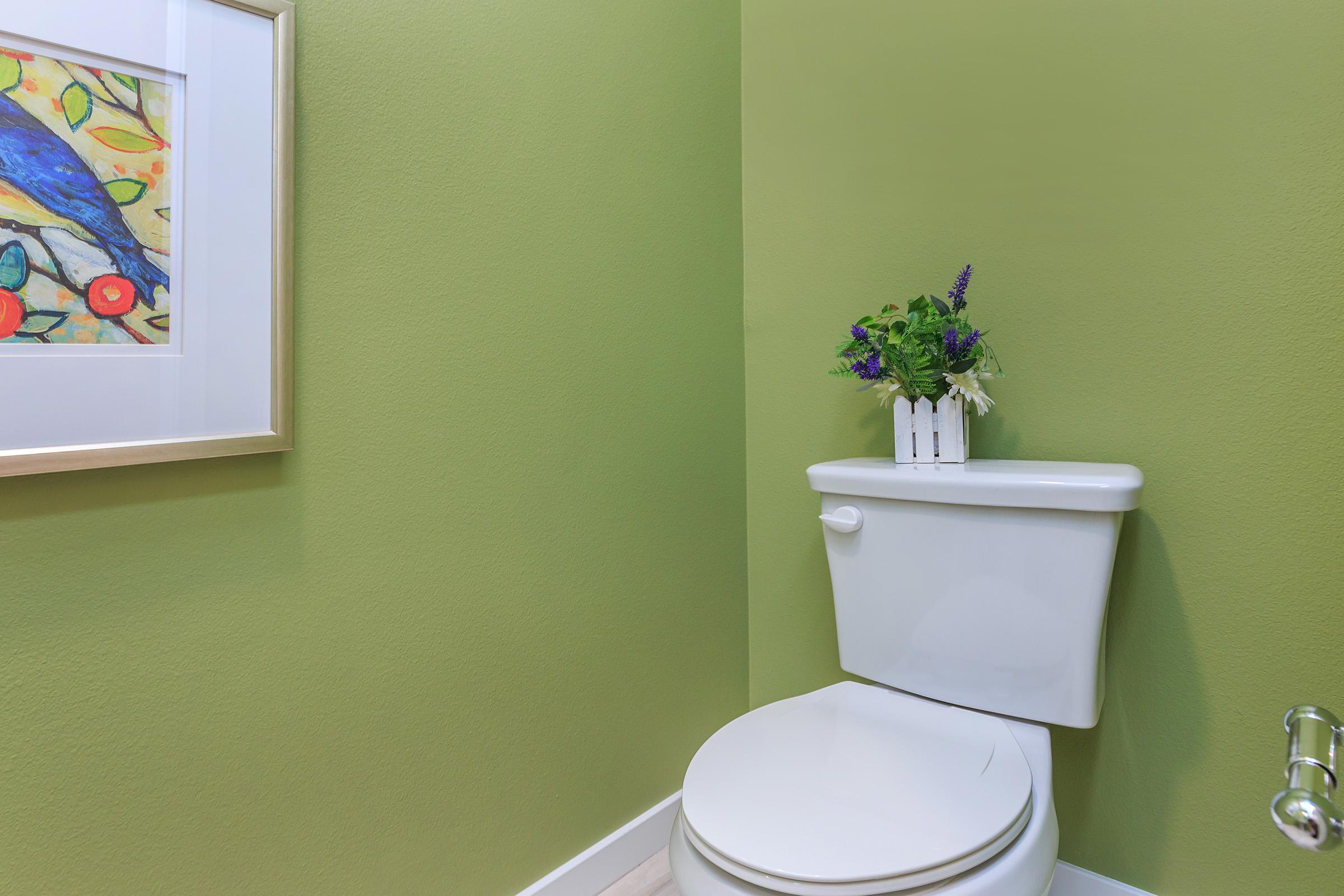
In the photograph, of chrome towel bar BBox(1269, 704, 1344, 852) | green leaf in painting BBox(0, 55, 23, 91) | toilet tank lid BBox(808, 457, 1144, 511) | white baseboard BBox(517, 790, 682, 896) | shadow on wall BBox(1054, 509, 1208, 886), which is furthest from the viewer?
white baseboard BBox(517, 790, 682, 896)

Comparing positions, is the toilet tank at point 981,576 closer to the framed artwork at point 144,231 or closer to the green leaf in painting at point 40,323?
the framed artwork at point 144,231

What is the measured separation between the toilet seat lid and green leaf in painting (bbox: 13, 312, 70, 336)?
83 cm

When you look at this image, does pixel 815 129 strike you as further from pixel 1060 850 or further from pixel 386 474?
pixel 1060 850

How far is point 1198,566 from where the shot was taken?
3.61ft

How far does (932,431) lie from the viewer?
1.18 m

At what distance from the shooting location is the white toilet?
0.76 m

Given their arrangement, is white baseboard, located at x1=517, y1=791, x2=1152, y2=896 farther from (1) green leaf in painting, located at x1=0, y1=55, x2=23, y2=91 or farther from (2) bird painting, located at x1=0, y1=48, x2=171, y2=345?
(1) green leaf in painting, located at x1=0, y1=55, x2=23, y2=91

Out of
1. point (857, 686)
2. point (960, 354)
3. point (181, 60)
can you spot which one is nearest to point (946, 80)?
point (960, 354)

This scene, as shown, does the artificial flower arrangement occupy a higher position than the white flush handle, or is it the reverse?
the artificial flower arrangement

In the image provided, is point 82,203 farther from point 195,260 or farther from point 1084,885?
point 1084,885

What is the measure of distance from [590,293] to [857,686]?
76 cm

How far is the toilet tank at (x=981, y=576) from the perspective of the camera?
3.27 feet

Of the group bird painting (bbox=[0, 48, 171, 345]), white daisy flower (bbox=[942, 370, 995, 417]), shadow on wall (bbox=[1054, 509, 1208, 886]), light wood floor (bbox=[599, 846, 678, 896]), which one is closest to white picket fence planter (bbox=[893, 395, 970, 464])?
white daisy flower (bbox=[942, 370, 995, 417])

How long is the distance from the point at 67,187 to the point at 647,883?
1313 mm
